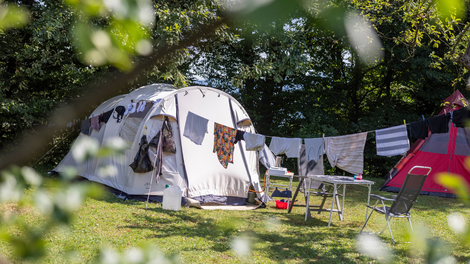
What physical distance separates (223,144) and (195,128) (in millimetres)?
650

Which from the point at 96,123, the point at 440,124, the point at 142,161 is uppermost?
the point at 440,124

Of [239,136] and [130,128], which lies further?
[130,128]

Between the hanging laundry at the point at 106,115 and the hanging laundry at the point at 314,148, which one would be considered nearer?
the hanging laundry at the point at 314,148

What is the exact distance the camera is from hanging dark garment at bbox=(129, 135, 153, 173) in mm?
6129

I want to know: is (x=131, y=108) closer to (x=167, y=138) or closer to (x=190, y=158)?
(x=167, y=138)

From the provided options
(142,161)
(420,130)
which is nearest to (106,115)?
(142,161)

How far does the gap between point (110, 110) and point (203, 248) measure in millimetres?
5152

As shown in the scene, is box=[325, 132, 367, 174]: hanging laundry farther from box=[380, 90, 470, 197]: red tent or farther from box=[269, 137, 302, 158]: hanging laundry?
box=[380, 90, 470, 197]: red tent

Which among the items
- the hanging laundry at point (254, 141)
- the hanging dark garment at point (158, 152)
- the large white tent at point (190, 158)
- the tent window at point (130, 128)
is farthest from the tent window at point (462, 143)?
the tent window at point (130, 128)

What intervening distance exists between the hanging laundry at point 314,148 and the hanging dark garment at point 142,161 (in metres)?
Answer: 3.06

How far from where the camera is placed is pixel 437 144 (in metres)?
8.93

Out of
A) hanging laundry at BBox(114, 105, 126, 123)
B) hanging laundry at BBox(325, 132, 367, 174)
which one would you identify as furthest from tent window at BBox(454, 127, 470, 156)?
hanging laundry at BBox(114, 105, 126, 123)

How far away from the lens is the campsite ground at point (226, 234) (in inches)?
146

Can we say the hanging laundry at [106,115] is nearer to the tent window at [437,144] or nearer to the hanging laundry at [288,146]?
the hanging laundry at [288,146]
